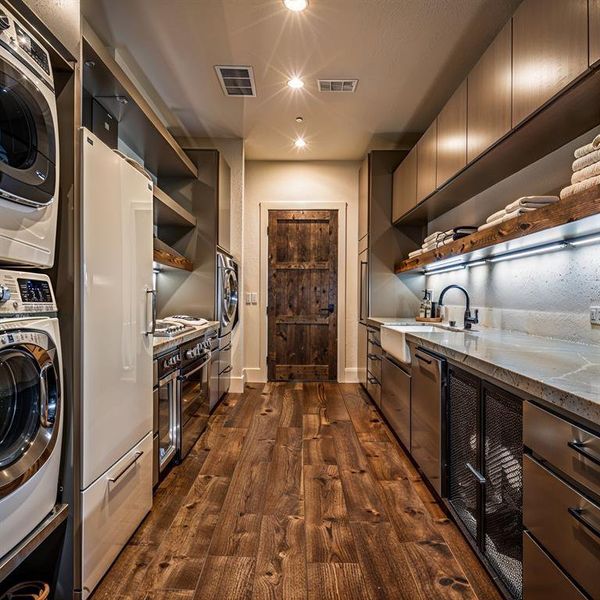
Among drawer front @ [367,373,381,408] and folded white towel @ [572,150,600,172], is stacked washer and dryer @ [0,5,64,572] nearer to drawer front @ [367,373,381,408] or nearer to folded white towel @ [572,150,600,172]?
folded white towel @ [572,150,600,172]

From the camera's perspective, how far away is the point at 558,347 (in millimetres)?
1886

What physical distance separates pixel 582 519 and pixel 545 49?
5.80 feet

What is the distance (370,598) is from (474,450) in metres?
0.71

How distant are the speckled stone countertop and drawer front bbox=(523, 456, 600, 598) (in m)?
0.22

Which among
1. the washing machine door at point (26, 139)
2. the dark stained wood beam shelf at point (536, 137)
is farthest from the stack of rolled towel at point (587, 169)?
the washing machine door at point (26, 139)

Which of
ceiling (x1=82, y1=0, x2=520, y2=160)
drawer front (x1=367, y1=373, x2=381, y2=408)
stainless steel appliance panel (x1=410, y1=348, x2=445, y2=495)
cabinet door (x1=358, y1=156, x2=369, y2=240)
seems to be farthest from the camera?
cabinet door (x1=358, y1=156, x2=369, y2=240)

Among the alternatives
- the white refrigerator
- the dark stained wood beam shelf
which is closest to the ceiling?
the dark stained wood beam shelf

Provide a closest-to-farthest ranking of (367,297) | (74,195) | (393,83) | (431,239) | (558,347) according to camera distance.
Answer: (74,195)
(558,347)
(393,83)
(431,239)
(367,297)

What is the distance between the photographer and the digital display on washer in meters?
1.14

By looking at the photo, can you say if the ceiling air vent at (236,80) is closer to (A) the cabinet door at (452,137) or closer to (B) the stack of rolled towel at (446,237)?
(A) the cabinet door at (452,137)

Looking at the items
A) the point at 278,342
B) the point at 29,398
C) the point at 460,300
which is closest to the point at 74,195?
the point at 29,398

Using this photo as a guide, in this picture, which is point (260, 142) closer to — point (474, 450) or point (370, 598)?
point (474, 450)

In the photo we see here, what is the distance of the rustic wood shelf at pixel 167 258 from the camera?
9.87 feet

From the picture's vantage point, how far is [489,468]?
1.54 m
